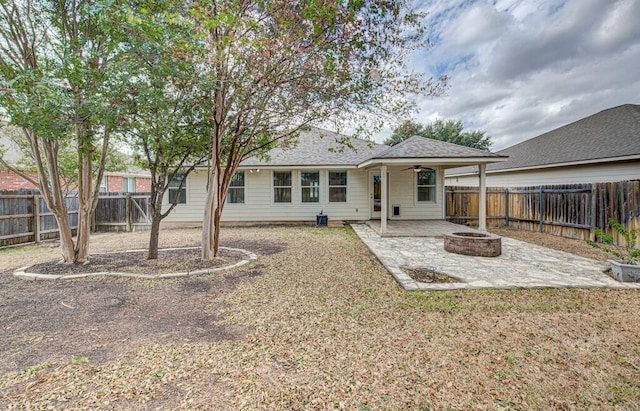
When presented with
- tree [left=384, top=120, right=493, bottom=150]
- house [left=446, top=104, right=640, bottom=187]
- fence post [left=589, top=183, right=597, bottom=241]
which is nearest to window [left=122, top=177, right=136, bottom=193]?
house [left=446, top=104, right=640, bottom=187]

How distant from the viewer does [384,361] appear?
94.8 inches

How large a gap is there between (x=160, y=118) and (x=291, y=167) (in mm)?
6874

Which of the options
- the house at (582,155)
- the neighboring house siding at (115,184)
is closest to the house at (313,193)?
the house at (582,155)

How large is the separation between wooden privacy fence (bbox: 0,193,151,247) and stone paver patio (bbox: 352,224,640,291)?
929 centimetres

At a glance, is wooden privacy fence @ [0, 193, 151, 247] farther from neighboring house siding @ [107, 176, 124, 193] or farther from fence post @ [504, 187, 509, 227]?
fence post @ [504, 187, 509, 227]

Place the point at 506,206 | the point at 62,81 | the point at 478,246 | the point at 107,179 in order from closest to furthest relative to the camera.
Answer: the point at 62,81
the point at 478,246
the point at 506,206
the point at 107,179

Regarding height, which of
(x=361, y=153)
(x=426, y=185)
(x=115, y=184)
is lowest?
(x=426, y=185)

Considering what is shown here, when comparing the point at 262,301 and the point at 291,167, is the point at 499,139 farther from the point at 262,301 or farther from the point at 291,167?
the point at 262,301

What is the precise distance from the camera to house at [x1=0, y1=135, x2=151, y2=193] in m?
13.1

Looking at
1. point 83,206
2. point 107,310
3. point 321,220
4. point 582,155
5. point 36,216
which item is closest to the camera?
point 107,310

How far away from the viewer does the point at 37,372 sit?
2.26 m

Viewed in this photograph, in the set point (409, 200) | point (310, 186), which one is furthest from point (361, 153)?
point (409, 200)

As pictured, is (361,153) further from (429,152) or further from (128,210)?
(128,210)

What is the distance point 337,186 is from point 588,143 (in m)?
9.39
